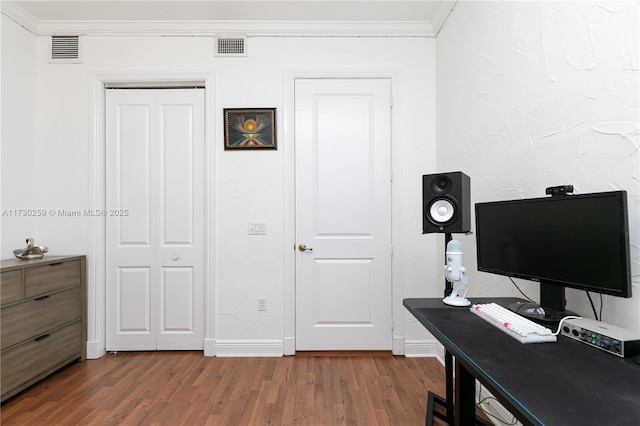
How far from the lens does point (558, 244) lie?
1.16m

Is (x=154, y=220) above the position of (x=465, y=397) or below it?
above

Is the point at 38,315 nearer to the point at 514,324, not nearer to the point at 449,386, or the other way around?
the point at 449,386

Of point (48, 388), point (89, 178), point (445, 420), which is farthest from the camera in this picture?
point (89, 178)

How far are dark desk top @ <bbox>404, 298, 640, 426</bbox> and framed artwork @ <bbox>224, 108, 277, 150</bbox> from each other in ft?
6.75

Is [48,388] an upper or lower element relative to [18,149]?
lower

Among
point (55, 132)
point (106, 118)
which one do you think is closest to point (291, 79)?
point (106, 118)

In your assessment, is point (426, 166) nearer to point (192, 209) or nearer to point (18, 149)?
point (192, 209)

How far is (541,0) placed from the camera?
142 centimetres

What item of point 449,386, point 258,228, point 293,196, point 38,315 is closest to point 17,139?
point 38,315

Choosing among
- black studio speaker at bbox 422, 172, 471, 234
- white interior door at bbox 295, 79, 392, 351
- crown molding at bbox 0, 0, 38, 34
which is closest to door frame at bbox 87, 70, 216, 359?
crown molding at bbox 0, 0, 38, 34

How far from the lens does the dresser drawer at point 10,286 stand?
1917mm

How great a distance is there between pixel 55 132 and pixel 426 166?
3332 millimetres

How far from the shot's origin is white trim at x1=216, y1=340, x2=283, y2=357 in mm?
2572

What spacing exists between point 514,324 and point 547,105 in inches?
41.0
